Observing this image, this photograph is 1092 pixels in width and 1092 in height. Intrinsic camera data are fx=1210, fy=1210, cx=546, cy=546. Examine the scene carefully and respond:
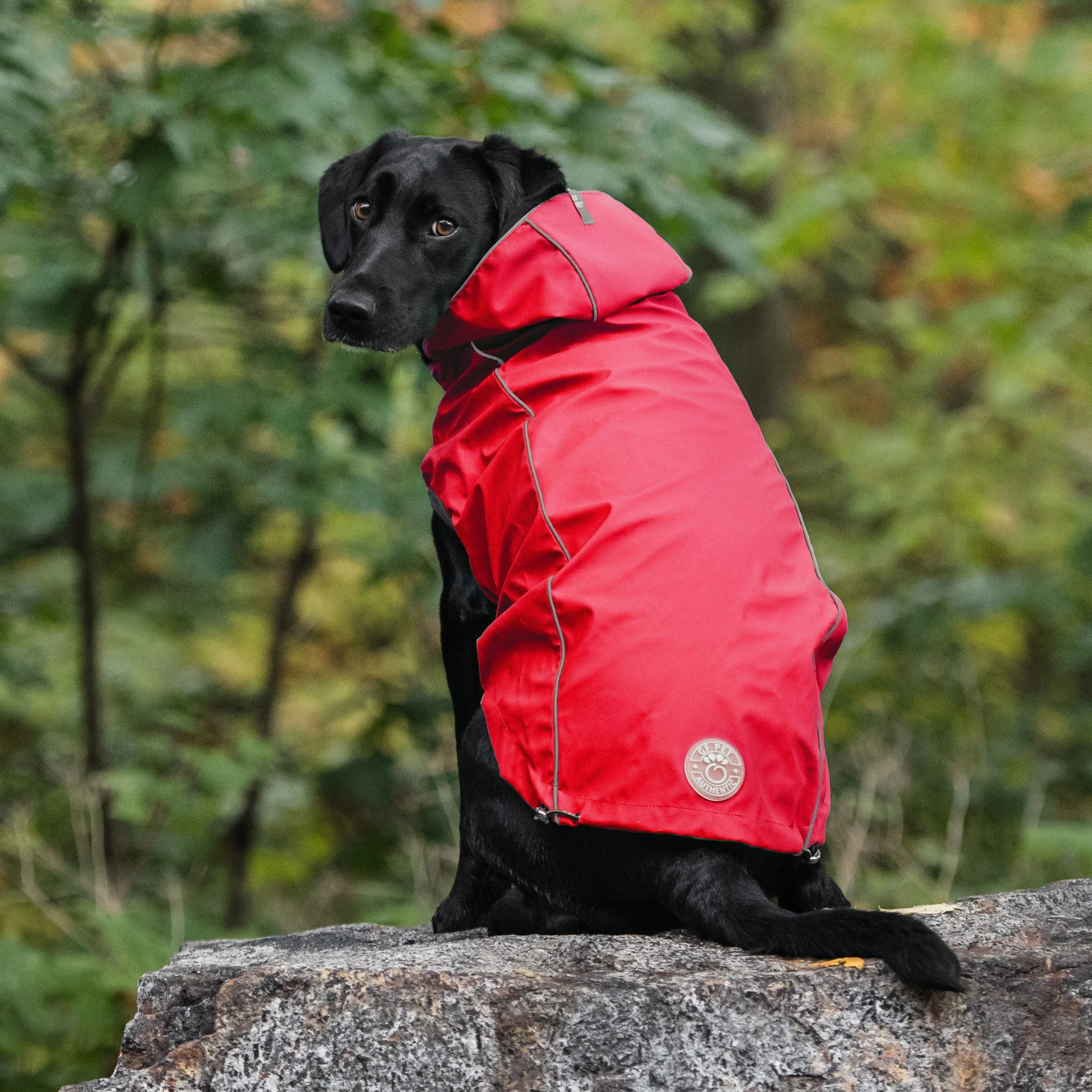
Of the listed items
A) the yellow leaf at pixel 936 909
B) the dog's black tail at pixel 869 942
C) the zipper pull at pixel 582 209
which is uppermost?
the zipper pull at pixel 582 209

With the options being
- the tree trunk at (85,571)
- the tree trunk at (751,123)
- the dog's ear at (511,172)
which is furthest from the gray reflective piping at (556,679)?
the tree trunk at (751,123)

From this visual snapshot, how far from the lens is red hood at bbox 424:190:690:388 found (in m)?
2.22

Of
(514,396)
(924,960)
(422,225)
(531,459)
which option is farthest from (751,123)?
(924,960)

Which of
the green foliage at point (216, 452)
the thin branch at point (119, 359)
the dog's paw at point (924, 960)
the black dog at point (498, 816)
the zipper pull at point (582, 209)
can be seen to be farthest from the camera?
the thin branch at point (119, 359)

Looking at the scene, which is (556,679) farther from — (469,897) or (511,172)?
(511,172)

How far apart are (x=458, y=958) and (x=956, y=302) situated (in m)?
10.5

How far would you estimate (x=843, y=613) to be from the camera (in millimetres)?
2268

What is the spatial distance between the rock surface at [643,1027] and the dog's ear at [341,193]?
155 cm

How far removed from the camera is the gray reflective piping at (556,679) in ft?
6.67

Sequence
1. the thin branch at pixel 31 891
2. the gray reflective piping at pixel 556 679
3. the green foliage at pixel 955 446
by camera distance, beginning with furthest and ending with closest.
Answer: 1. the green foliage at pixel 955 446
2. the thin branch at pixel 31 891
3. the gray reflective piping at pixel 556 679

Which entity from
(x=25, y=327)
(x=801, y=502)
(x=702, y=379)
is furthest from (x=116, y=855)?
(x=801, y=502)

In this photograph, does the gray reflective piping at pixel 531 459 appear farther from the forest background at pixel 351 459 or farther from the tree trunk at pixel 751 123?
the tree trunk at pixel 751 123

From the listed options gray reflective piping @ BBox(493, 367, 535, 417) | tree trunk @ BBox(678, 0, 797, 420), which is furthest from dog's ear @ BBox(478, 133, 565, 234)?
tree trunk @ BBox(678, 0, 797, 420)

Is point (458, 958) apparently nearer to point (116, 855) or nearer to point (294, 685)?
Answer: point (116, 855)
